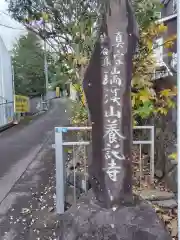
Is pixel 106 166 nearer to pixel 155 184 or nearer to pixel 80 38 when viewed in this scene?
pixel 155 184

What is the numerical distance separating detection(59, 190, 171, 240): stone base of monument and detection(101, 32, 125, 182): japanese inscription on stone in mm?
386

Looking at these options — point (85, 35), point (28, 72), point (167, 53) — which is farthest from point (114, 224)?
point (28, 72)

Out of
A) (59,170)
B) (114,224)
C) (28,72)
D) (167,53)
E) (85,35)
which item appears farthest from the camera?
(28,72)

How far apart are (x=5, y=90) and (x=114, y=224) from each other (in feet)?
44.6

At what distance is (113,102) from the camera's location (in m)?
2.88

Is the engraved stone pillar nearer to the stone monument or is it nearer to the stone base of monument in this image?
the stone monument

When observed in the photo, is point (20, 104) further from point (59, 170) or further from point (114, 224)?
point (114, 224)

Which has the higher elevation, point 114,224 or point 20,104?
point 20,104

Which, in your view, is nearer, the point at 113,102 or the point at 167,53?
the point at 113,102

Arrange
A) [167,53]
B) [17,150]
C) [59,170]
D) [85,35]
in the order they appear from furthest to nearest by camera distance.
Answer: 1. [17,150]
2. [167,53]
3. [85,35]
4. [59,170]

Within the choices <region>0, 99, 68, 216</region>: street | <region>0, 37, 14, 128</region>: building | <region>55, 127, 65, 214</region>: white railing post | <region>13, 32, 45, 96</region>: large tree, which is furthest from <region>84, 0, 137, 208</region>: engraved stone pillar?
<region>13, 32, 45, 96</region>: large tree

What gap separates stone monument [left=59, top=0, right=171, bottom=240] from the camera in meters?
2.84

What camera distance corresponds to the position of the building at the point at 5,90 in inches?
574

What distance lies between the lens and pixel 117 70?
2.86m
